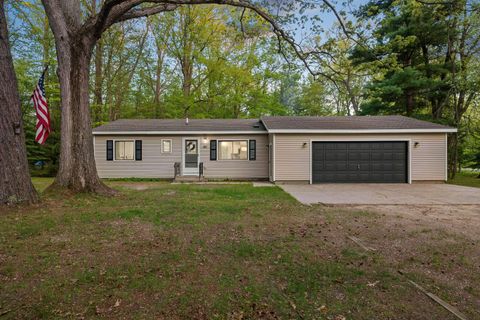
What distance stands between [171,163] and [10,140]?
27.2ft

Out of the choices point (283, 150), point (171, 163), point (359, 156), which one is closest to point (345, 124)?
point (359, 156)

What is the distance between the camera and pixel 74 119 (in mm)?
6887

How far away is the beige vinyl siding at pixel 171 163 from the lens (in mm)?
13367

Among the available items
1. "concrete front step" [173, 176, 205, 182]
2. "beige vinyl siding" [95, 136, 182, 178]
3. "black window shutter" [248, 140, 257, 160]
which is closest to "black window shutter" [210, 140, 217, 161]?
"concrete front step" [173, 176, 205, 182]

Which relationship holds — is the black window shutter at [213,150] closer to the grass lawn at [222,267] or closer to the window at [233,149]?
the window at [233,149]

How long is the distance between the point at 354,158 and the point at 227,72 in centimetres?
1196

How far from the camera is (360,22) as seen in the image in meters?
6.13

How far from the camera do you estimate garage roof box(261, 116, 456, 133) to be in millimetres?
11742

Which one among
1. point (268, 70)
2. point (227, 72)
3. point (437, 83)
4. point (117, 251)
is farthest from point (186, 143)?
point (437, 83)

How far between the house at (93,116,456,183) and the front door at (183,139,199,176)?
49 mm

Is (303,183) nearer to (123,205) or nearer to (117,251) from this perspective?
(123,205)

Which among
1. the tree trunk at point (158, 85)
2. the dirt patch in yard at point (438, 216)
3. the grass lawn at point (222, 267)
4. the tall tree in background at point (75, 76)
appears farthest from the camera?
the tree trunk at point (158, 85)

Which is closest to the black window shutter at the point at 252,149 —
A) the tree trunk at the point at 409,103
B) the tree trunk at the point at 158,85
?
the tree trunk at the point at 158,85

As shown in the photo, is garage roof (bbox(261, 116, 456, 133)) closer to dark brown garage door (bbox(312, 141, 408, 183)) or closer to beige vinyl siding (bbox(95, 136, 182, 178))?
dark brown garage door (bbox(312, 141, 408, 183))
